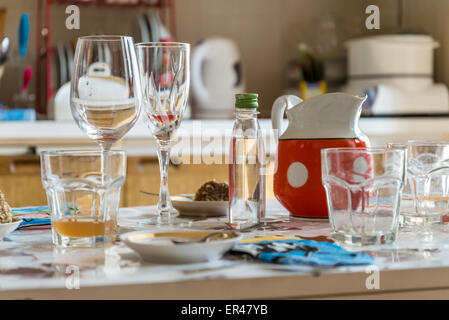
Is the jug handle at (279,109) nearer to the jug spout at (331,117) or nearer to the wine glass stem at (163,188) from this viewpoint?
the jug spout at (331,117)

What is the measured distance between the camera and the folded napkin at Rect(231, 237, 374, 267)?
63 centimetres

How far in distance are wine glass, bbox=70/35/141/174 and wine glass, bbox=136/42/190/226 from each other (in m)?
0.06

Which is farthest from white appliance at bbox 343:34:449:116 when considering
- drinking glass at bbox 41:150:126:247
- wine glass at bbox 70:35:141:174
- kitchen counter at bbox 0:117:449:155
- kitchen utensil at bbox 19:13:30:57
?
drinking glass at bbox 41:150:126:247

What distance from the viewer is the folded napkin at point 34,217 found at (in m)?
0.91

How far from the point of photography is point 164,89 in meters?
0.91

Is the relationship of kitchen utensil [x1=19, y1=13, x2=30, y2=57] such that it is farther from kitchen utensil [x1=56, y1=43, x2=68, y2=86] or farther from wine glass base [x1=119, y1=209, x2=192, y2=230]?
wine glass base [x1=119, y1=209, x2=192, y2=230]

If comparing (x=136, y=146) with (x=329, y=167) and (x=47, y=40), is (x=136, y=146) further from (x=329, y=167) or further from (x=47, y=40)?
(x=329, y=167)

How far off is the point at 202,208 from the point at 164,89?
20 cm

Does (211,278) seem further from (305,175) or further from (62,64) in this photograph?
(62,64)

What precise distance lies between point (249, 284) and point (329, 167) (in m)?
0.21

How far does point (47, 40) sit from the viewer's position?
8.30 feet

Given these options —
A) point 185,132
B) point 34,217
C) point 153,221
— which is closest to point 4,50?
point 185,132

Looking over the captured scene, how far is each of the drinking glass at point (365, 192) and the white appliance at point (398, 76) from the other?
2001mm
